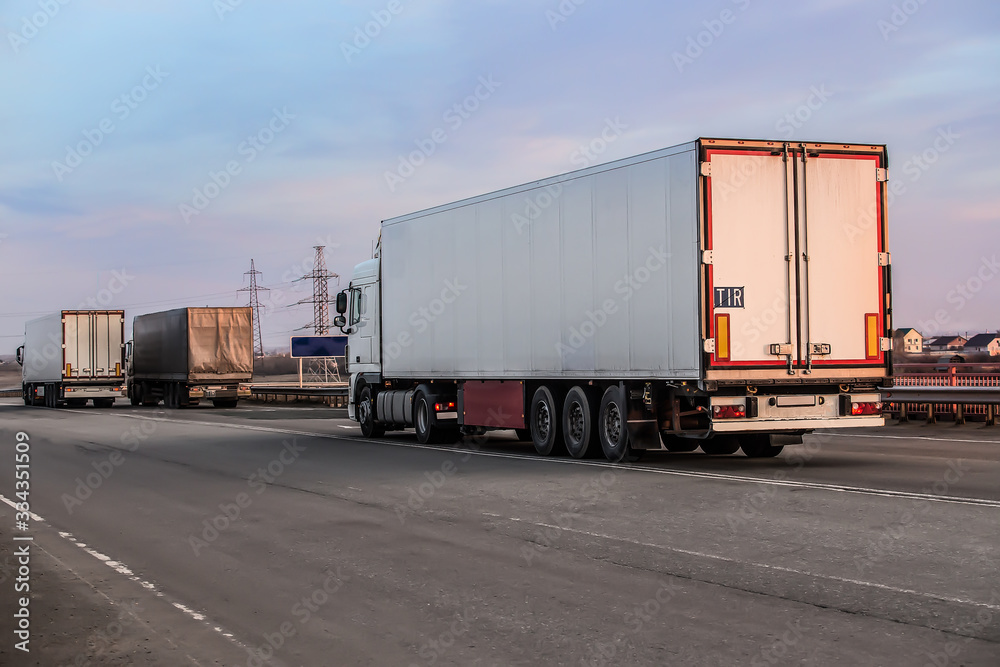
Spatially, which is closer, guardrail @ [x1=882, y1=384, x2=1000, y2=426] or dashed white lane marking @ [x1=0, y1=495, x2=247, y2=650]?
dashed white lane marking @ [x1=0, y1=495, x2=247, y2=650]

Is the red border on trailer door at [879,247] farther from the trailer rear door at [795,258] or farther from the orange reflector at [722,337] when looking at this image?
the orange reflector at [722,337]

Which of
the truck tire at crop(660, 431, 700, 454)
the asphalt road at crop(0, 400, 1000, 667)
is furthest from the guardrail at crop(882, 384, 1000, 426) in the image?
the truck tire at crop(660, 431, 700, 454)

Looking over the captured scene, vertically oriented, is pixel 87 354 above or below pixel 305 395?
above

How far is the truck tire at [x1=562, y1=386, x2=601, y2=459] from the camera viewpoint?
16.0 meters

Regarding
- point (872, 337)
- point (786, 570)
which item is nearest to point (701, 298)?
point (872, 337)

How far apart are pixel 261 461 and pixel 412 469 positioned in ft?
10.1

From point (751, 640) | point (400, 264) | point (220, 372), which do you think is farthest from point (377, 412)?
point (220, 372)

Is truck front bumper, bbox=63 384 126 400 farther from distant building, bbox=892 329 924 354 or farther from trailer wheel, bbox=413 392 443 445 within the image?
distant building, bbox=892 329 924 354

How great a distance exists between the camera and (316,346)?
48625 millimetres

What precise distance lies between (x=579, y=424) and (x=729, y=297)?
3508 mm

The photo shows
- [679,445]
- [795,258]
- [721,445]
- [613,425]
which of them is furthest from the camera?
[679,445]

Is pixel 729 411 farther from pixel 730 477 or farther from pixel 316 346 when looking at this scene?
pixel 316 346

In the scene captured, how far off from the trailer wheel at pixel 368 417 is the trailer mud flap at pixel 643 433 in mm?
8980

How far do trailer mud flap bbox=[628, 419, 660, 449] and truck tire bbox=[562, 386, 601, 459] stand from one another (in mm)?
1092
